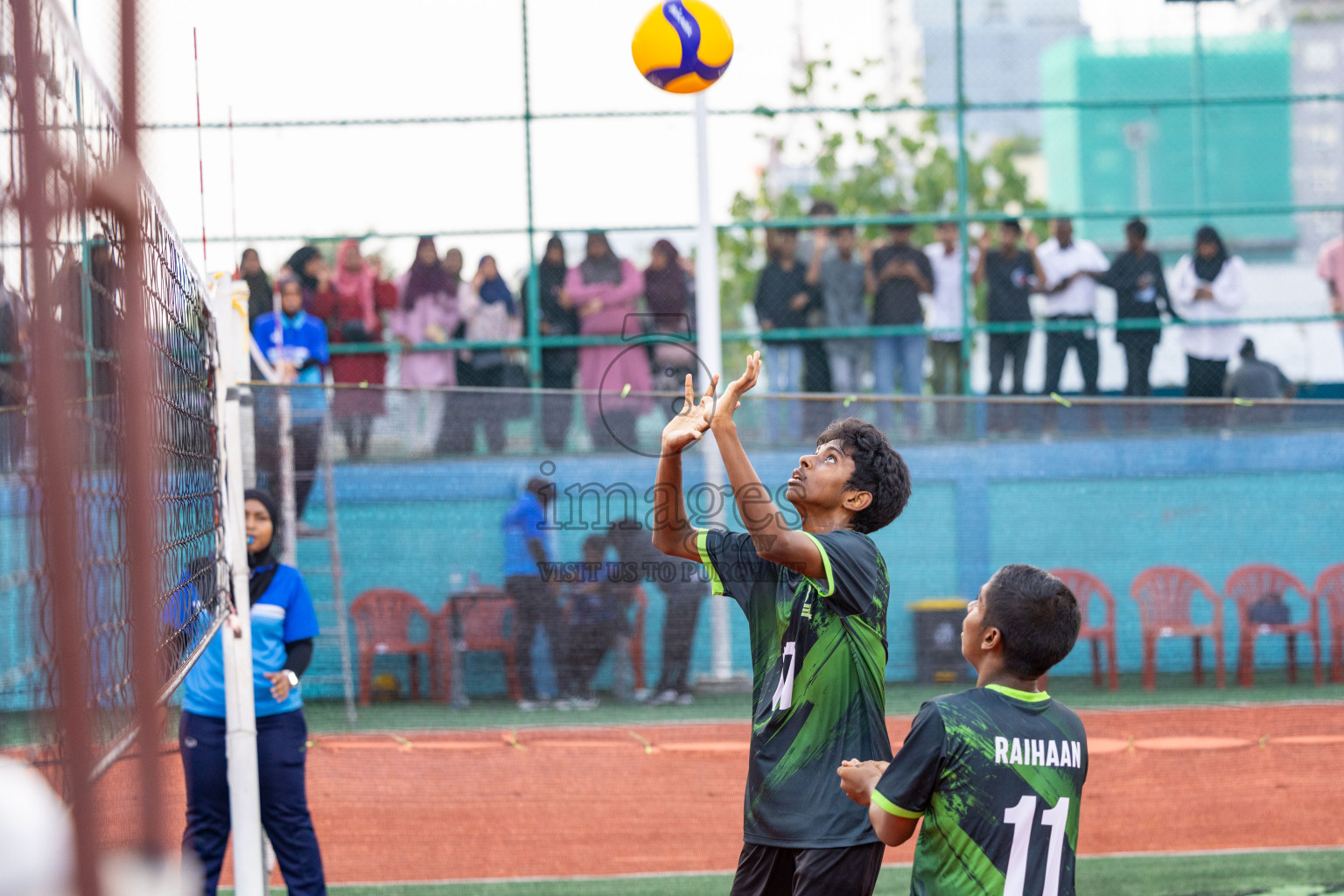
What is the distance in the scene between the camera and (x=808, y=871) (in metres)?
3.37

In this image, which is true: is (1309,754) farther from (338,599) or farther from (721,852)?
(338,599)

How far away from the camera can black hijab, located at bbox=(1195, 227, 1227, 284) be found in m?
11.7

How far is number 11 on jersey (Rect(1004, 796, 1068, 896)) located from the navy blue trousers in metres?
3.19

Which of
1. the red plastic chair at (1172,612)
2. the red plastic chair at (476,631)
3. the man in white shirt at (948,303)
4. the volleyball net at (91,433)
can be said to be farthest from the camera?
the man in white shirt at (948,303)

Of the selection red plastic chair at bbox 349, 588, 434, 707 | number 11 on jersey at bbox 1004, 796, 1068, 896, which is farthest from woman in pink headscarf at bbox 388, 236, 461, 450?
number 11 on jersey at bbox 1004, 796, 1068, 896

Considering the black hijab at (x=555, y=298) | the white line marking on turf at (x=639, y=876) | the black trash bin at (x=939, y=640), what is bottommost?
the white line marking on turf at (x=639, y=876)

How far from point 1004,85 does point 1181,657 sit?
10006mm

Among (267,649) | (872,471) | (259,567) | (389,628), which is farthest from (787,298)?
(872,471)

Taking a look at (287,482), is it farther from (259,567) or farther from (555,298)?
(555,298)

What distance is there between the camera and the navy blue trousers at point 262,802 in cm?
504

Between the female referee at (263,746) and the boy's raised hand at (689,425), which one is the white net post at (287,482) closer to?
the female referee at (263,746)

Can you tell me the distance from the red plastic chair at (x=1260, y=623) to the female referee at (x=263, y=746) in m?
6.10

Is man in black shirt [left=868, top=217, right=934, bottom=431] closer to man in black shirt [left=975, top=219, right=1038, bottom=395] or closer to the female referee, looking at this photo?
man in black shirt [left=975, top=219, right=1038, bottom=395]

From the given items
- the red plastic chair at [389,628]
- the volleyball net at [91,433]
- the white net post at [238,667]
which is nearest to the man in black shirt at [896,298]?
the red plastic chair at [389,628]
